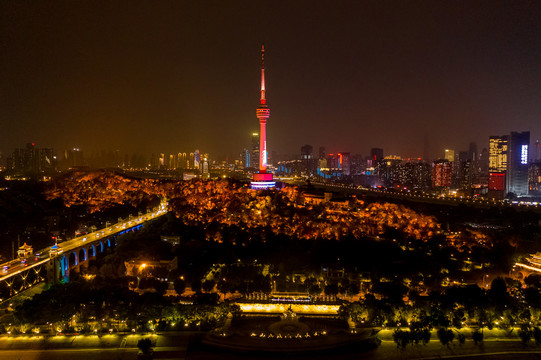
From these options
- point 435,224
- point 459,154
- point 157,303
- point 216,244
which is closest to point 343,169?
point 459,154

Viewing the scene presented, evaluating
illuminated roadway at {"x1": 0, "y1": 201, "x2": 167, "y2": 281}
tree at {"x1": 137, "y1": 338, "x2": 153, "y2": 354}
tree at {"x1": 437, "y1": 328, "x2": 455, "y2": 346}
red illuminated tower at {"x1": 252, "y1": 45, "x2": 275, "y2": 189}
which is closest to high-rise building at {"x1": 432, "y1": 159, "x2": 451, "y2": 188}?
red illuminated tower at {"x1": 252, "y1": 45, "x2": 275, "y2": 189}

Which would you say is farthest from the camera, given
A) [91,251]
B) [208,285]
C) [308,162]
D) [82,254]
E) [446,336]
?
[308,162]

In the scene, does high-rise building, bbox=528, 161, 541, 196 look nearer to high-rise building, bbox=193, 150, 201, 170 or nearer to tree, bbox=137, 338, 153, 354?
tree, bbox=137, 338, 153, 354

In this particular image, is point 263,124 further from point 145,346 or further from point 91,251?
point 145,346

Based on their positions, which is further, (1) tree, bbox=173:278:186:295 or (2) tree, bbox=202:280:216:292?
(2) tree, bbox=202:280:216:292

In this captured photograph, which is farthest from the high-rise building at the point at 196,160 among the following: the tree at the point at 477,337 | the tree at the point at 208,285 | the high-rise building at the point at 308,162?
the tree at the point at 477,337

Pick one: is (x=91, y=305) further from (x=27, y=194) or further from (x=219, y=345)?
(x=27, y=194)

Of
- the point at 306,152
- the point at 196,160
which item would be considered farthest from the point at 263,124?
the point at 306,152
